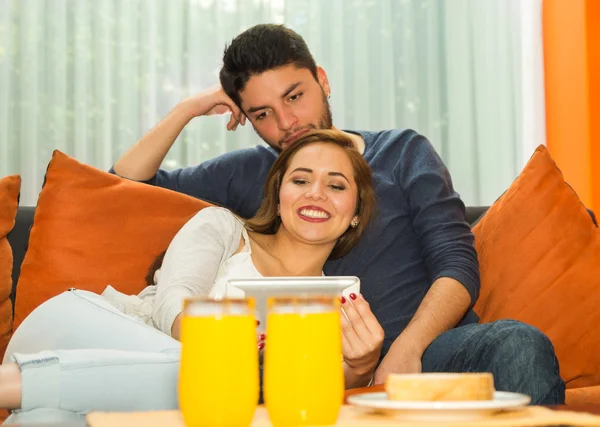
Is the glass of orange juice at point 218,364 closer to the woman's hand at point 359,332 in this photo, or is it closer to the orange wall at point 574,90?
the woman's hand at point 359,332

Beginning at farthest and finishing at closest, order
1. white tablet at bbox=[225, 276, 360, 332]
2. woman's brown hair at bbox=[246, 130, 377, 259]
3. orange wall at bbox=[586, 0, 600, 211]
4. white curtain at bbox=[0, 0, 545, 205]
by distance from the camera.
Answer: white curtain at bbox=[0, 0, 545, 205] → orange wall at bbox=[586, 0, 600, 211] → woman's brown hair at bbox=[246, 130, 377, 259] → white tablet at bbox=[225, 276, 360, 332]

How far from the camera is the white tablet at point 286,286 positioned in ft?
5.07

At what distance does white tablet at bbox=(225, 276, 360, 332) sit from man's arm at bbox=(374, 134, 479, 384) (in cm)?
33

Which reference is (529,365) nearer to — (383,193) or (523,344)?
Result: (523,344)

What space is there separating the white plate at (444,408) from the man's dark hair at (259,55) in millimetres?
1546

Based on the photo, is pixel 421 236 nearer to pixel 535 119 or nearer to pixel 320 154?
pixel 320 154

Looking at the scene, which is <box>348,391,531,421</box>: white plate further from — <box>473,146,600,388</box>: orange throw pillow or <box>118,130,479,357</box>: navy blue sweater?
<box>473,146,600,388</box>: orange throw pillow

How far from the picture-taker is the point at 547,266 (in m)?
2.22

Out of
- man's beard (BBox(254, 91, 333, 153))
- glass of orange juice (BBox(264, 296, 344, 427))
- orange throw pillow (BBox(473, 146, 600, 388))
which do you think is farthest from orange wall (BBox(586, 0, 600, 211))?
glass of orange juice (BBox(264, 296, 344, 427))

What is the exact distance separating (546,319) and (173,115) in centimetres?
122

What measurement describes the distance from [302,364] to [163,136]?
165cm

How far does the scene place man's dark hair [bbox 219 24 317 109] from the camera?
2.37 m

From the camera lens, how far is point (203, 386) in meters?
0.85

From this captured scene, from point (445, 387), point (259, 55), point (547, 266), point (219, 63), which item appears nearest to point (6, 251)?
point (259, 55)
